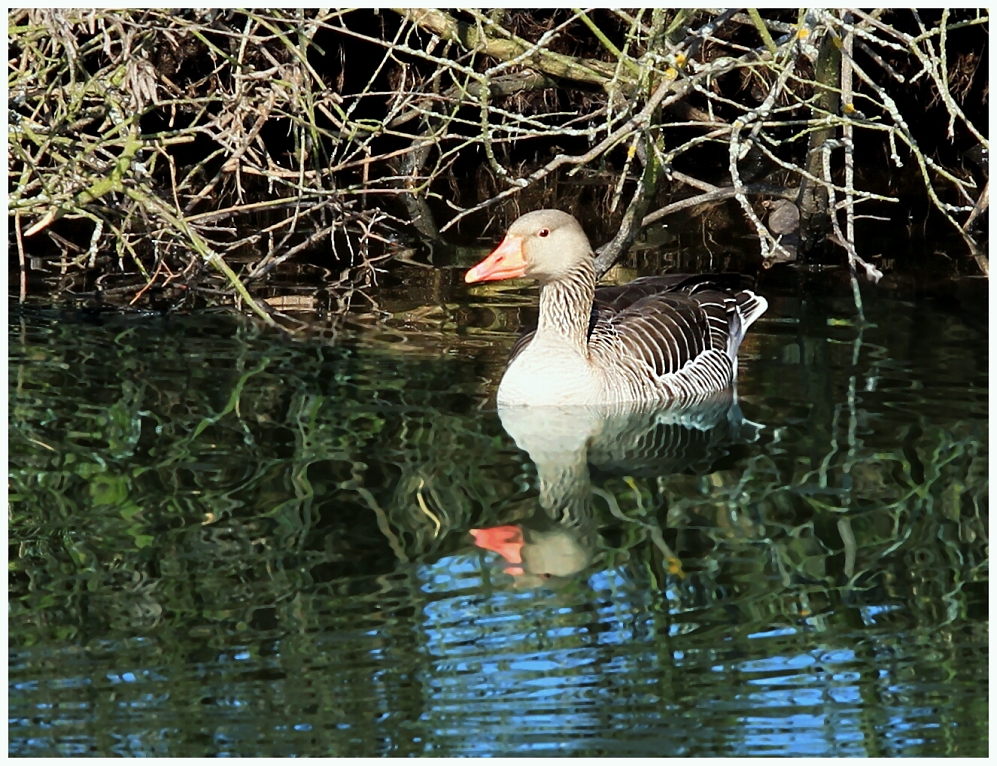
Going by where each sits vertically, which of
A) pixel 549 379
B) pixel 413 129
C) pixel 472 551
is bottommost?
pixel 472 551

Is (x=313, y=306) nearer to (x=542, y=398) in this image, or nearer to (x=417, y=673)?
(x=542, y=398)

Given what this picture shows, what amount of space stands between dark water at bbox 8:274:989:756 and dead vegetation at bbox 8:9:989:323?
0.86 m

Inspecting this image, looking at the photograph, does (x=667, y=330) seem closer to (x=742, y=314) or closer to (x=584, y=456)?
(x=742, y=314)

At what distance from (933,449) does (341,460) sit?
10.5ft

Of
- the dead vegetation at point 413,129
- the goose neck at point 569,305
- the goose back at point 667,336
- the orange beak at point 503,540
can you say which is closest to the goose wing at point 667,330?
the goose back at point 667,336

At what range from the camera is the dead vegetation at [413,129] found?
8680 millimetres

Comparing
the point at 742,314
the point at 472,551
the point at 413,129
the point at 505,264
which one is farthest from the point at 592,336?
the point at 413,129

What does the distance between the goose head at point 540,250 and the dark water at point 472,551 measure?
0.78m

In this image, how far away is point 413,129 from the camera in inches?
589

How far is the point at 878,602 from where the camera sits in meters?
5.89

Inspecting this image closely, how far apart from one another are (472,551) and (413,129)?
9.12 meters

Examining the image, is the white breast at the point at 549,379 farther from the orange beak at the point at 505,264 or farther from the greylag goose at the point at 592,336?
the orange beak at the point at 505,264

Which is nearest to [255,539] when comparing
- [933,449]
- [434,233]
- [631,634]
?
[631,634]

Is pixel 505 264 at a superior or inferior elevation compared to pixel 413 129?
inferior
